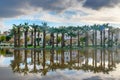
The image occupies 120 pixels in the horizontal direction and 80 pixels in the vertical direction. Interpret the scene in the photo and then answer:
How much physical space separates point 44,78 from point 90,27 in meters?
125

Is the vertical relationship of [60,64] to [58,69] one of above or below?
below

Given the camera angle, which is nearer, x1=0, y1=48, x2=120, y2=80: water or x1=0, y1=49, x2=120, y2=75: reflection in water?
x1=0, y1=48, x2=120, y2=80: water

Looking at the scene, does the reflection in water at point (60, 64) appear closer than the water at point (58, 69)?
No

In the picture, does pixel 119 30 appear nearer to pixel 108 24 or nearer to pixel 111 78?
pixel 108 24

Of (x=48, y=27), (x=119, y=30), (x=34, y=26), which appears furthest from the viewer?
(x=119, y=30)

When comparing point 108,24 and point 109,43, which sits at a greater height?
point 108,24

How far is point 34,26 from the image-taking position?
127 meters

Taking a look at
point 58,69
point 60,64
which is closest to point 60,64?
point 60,64

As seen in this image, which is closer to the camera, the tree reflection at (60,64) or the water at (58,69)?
the water at (58,69)

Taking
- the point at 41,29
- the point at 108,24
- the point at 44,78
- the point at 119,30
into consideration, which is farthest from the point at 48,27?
the point at 44,78

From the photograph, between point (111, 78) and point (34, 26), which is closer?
point (111, 78)

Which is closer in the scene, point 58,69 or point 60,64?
point 58,69

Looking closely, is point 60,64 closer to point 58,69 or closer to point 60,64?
point 60,64

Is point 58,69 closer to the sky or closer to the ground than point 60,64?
closer to the sky
